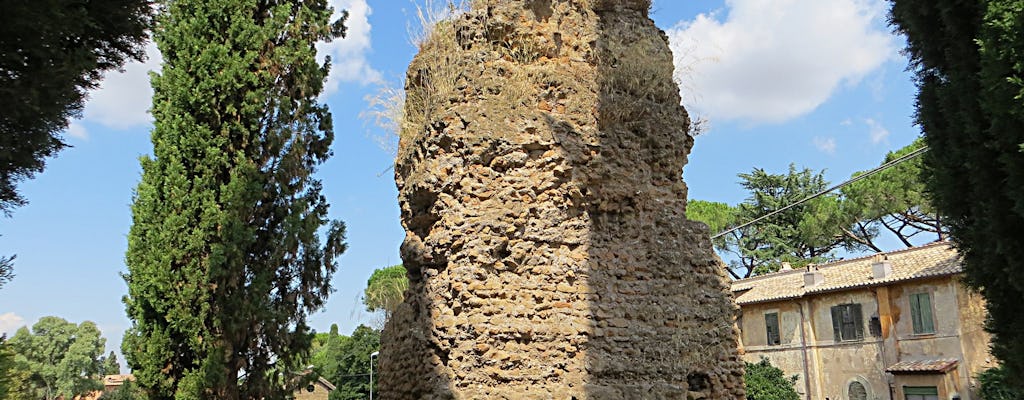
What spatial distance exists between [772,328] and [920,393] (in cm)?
571

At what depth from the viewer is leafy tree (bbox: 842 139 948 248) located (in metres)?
27.7

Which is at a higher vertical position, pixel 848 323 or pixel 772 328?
pixel 772 328

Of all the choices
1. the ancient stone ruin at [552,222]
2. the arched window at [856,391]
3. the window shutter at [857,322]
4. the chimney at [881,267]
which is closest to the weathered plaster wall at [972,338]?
the chimney at [881,267]

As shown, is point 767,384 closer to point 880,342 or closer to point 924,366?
point 880,342

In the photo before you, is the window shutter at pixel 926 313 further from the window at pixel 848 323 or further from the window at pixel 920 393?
the window at pixel 848 323

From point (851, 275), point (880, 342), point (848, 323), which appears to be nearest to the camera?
point (880, 342)

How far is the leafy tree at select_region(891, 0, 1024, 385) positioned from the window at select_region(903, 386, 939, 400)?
57.0 ft

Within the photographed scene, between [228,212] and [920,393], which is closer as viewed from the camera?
[228,212]

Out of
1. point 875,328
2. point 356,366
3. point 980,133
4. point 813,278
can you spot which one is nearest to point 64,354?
point 356,366

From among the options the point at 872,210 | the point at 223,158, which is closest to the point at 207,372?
the point at 223,158

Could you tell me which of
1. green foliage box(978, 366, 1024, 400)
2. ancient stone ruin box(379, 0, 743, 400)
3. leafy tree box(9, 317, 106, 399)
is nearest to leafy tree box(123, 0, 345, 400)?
ancient stone ruin box(379, 0, 743, 400)

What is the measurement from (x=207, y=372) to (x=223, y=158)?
2.03 metres

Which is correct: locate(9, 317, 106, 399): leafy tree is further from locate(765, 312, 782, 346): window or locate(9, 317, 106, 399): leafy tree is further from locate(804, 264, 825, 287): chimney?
locate(804, 264, 825, 287): chimney

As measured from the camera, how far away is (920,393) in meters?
21.1
